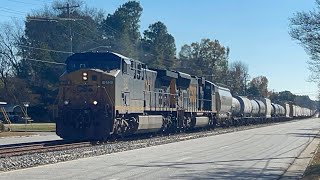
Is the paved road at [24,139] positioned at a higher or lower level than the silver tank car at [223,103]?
lower

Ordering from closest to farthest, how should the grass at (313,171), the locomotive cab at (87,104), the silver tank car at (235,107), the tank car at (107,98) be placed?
the grass at (313,171) → the locomotive cab at (87,104) → the tank car at (107,98) → the silver tank car at (235,107)

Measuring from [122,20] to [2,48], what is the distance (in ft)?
72.1

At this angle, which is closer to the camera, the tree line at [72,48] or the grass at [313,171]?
the grass at [313,171]

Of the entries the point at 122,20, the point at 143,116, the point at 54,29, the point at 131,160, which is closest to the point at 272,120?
the point at 122,20

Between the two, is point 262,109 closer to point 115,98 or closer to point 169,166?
point 115,98

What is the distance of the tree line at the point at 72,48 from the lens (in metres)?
73.2

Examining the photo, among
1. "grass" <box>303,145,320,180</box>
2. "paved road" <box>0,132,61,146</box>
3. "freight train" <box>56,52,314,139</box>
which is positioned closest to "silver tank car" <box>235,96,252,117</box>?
"freight train" <box>56,52,314,139</box>

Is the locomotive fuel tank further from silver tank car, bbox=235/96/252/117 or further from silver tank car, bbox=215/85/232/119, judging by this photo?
silver tank car, bbox=235/96/252/117

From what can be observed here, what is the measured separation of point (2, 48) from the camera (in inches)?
3130

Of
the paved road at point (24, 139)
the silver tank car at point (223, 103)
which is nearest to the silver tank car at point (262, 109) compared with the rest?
the silver tank car at point (223, 103)

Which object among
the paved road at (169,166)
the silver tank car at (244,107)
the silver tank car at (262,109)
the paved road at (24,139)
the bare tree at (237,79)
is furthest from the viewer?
the bare tree at (237,79)

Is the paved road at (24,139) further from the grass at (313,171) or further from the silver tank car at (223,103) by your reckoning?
the silver tank car at (223,103)

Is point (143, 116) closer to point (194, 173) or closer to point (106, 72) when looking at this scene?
point (106, 72)

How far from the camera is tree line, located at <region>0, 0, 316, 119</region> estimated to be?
73188 mm
